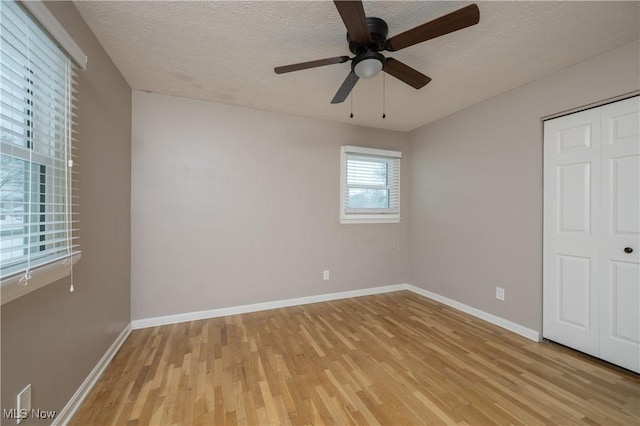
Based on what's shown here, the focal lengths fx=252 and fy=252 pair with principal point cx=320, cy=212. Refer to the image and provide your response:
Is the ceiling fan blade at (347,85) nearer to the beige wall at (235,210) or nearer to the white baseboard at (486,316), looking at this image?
the beige wall at (235,210)

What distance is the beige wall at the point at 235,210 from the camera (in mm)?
2736

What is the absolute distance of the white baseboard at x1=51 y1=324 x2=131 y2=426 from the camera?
1426 millimetres

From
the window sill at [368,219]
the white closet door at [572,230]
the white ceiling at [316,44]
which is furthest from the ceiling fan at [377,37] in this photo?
the window sill at [368,219]

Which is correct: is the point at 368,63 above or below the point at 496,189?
above

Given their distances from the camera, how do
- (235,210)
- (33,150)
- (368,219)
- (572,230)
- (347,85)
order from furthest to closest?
(368,219)
(235,210)
(572,230)
(347,85)
(33,150)

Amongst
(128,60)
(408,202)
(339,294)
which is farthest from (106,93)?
(408,202)

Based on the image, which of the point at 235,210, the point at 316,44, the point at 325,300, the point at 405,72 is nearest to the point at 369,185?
the point at 325,300

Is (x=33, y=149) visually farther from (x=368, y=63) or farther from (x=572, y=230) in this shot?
(x=572, y=230)

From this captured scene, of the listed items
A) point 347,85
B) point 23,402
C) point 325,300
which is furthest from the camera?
point 325,300

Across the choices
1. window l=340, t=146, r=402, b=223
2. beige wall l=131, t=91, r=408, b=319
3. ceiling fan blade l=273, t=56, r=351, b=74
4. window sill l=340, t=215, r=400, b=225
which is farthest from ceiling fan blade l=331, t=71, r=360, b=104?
window sill l=340, t=215, r=400, b=225

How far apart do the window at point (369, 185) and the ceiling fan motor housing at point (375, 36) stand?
196 centimetres

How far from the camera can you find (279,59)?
2148 mm

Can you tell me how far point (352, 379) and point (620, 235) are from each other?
240 cm

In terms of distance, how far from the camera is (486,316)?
290 cm
